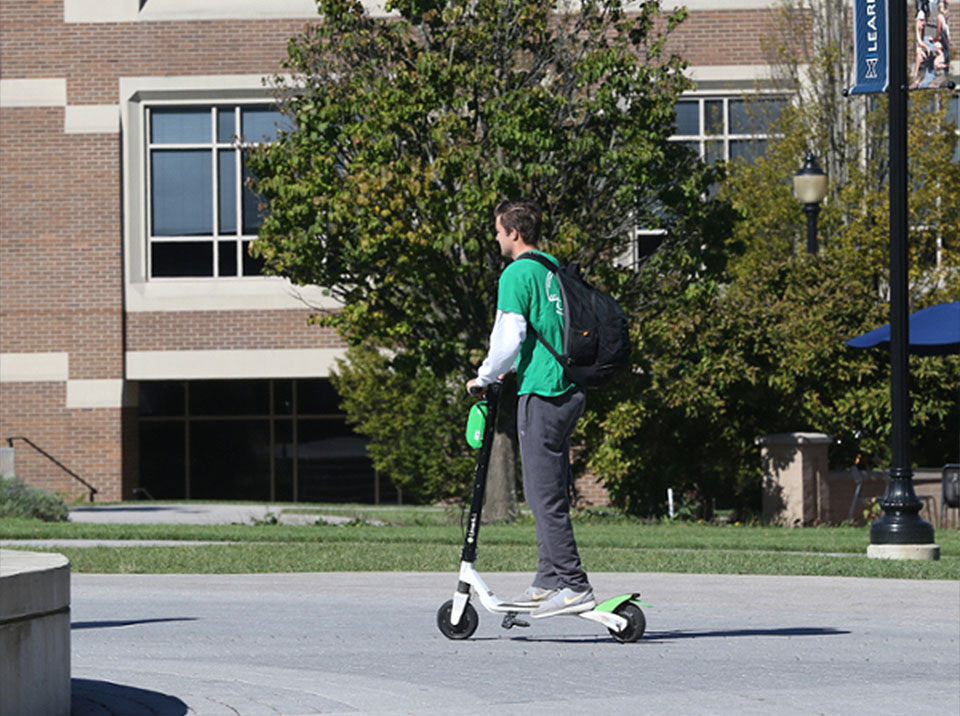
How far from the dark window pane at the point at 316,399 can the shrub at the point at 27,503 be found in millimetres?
10922

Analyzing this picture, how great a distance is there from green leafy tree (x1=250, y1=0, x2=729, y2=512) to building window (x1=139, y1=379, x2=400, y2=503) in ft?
37.1

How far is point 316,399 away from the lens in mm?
32656

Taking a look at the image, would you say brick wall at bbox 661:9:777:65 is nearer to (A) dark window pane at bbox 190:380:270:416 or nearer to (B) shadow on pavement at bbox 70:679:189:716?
(A) dark window pane at bbox 190:380:270:416

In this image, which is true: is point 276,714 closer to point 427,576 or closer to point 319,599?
point 319,599

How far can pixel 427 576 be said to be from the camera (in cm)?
1190

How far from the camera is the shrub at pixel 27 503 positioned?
20.6 m

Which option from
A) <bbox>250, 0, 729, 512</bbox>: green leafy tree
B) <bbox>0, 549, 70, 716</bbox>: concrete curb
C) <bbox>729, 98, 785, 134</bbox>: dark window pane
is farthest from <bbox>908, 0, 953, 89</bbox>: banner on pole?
<bbox>729, 98, 785, 134</bbox>: dark window pane

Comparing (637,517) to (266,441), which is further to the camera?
(266,441)

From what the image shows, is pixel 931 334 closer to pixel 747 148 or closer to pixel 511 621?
pixel 747 148

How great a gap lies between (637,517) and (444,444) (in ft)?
19.4

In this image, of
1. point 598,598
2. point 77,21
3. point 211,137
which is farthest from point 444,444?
point 598,598

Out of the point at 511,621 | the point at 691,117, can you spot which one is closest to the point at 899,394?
the point at 511,621

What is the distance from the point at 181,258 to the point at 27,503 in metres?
10.4

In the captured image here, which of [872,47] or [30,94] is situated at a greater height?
[30,94]
